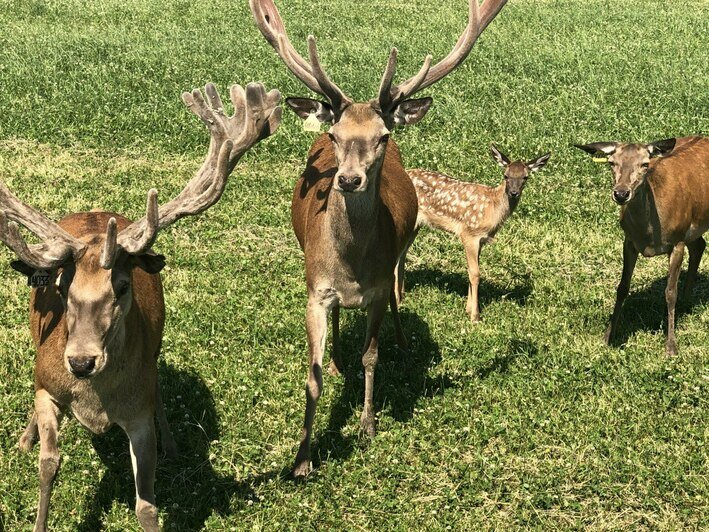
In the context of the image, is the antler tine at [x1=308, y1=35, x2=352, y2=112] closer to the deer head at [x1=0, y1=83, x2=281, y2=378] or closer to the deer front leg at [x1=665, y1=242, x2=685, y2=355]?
the deer head at [x1=0, y1=83, x2=281, y2=378]

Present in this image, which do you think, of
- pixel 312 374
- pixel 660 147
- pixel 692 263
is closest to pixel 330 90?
pixel 312 374

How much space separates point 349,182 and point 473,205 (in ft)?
15.3

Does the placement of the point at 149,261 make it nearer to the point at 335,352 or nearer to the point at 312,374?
the point at 312,374

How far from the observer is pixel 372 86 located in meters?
18.6

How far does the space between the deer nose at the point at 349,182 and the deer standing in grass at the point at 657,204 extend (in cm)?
318

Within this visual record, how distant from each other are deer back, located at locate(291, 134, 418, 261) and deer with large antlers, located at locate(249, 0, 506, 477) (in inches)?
0.7

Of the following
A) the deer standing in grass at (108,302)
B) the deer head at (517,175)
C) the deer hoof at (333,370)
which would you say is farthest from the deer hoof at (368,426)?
the deer head at (517,175)

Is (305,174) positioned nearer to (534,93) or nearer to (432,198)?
(432,198)

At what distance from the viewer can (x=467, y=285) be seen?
10.8m

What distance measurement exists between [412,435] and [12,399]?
3289mm

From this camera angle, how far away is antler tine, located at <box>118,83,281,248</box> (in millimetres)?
5383

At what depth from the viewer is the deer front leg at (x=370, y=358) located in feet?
24.9

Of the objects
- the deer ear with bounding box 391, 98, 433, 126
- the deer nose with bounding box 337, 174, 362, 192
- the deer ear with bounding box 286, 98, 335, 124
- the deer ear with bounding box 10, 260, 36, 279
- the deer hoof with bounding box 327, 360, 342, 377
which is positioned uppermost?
the deer ear with bounding box 286, 98, 335, 124

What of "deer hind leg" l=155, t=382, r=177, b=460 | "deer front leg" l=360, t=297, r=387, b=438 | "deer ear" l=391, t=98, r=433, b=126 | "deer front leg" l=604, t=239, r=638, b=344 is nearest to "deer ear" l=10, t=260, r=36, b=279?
"deer hind leg" l=155, t=382, r=177, b=460
